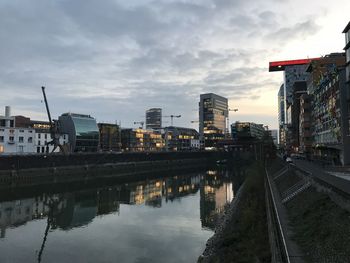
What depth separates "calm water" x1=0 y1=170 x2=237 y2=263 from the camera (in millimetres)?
31516

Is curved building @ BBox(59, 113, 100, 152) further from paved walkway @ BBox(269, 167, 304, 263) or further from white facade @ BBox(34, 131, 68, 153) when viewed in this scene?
paved walkway @ BBox(269, 167, 304, 263)

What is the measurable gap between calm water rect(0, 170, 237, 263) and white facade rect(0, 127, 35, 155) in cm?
7339

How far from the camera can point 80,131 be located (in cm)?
18725

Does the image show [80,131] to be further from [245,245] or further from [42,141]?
[245,245]

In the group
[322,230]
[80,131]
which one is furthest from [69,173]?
[322,230]

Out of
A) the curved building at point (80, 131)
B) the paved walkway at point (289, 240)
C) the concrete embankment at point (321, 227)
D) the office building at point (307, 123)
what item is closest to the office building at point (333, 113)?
the office building at point (307, 123)

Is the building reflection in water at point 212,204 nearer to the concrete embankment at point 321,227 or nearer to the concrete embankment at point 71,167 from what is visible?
the concrete embankment at point 321,227

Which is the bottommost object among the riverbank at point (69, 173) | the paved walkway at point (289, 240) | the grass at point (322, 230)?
the riverbank at point (69, 173)

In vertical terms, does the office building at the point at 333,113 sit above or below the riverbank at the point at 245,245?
above

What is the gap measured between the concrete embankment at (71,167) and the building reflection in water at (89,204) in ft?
64.1

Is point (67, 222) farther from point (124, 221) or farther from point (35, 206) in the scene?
point (35, 206)

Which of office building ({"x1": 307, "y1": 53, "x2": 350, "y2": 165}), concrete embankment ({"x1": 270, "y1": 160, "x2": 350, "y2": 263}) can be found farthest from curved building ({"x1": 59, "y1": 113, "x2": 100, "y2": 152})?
concrete embankment ({"x1": 270, "y1": 160, "x2": 350, "y2": 263})

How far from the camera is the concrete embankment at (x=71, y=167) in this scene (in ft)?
282

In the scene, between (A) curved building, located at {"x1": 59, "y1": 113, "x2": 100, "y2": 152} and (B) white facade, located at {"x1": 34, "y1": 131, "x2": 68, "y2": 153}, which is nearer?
(B) white facade, located at {"x1": 34, "y1": 131, "x2": 68, "y2": 153}
